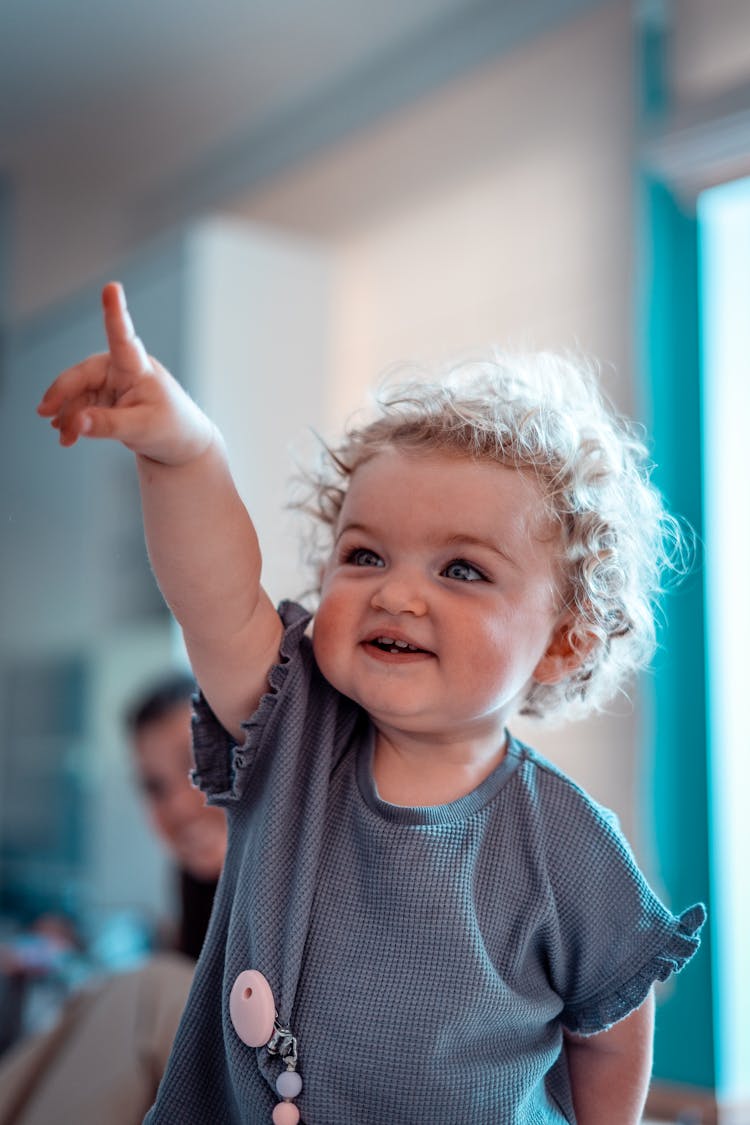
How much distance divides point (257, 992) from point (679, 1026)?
5.01ft

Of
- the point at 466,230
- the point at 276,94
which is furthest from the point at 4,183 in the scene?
the point at 466,230

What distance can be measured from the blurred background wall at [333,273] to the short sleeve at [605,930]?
87cm

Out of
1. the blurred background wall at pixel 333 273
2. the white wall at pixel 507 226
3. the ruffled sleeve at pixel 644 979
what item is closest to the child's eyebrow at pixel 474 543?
the ruffled sleeve at pixel 644 979

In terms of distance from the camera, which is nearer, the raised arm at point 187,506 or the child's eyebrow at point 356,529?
the raised arm at point 187,506

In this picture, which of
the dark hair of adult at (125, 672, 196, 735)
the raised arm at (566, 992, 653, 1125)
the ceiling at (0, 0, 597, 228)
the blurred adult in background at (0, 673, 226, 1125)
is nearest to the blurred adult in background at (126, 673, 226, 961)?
the dark hair of adult at (125, 672, 196, 735)

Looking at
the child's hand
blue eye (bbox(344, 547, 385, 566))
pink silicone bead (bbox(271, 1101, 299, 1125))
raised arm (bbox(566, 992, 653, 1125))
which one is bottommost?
raised arm (bbox(566, 992, 653, 1125))

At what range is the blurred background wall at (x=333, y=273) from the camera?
2031mm

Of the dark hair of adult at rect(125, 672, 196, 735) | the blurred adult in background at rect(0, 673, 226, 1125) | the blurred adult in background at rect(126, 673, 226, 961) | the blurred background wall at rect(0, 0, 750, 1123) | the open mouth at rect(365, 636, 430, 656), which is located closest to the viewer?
the open mouth at rect(365, 636, 430, 656)

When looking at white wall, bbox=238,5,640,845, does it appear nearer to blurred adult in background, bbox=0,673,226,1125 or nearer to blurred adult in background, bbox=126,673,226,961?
blurred adult in background, bbox=126,673,226,961

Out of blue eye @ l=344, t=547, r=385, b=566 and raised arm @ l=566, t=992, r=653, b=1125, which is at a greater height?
blue eye @ l=344, t=547, r=385, b=566

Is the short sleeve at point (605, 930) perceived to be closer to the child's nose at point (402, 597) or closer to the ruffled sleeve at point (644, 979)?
the ruffled sleeve at point (644, 979)

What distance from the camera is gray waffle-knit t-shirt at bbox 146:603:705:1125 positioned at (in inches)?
23.7

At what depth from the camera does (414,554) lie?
64 cm

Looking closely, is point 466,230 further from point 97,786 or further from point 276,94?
point 97,786
